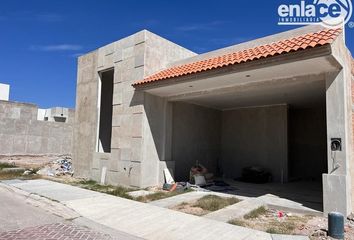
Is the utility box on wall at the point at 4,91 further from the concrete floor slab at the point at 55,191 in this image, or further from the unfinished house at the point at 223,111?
the concrete floor slab at the point at 55,191

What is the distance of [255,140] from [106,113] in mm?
7890

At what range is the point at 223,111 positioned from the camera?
15.3m

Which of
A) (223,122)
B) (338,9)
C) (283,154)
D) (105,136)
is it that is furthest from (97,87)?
(338,9)

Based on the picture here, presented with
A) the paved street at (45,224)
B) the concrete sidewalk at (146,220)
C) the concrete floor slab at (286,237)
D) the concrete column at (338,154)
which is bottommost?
the paved street at (45,224)

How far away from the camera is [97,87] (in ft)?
44.9

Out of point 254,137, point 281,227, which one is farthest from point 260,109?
point 281,227

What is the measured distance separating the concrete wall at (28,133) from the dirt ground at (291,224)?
22.1 m

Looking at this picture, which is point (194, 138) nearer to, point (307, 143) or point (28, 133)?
point (307, 143)

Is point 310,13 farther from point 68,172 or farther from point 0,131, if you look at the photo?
point 0,131

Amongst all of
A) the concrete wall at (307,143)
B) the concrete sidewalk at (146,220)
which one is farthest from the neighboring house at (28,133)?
the concrete wall at (307,143)

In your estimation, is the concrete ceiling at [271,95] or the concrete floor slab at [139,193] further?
the concrete floor slab at [139,193]

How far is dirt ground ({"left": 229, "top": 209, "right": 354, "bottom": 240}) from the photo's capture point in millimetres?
5688

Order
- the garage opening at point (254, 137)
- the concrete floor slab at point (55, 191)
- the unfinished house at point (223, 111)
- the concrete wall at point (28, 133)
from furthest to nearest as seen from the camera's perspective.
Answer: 1. the concrete wall at point (28, 133)
2. the garage opening at point (254, 137)
3. the concrete floor slab at point (55, 191)
4. the unfinished house at point (223, 111)

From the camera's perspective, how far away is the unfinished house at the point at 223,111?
7027mm
